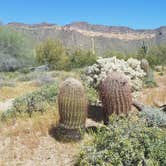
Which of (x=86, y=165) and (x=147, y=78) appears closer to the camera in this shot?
(x=86, y=165)

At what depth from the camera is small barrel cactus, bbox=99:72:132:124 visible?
33.9 feet

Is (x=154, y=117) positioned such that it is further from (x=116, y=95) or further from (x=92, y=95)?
(x=92, y=95)

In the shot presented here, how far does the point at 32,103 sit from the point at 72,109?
8.47ft

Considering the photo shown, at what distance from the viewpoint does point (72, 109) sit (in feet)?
31.4

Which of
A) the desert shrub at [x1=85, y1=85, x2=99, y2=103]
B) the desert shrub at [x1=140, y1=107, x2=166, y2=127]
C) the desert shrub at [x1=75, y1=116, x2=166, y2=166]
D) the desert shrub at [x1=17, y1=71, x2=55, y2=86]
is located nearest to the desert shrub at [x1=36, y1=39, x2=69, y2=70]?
the desert shrub at [x1=17, y1=71, x2=55, y2=86]

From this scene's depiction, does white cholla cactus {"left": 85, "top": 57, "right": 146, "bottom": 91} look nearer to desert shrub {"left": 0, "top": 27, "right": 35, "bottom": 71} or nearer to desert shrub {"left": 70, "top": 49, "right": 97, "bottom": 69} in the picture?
desert shrub {"left": 0, "top": 27, "right": 35, "bottom": 71}

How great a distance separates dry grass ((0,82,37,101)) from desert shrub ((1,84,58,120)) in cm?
469

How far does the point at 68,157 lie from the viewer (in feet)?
29.3

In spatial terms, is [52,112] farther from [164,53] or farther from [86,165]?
[164,53]

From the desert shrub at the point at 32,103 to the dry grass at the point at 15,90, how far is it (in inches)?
185

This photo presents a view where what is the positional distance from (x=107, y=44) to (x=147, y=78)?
459ft

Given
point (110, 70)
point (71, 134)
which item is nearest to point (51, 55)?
point (110, 70)

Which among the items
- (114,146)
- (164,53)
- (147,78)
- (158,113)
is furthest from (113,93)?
(164,53)

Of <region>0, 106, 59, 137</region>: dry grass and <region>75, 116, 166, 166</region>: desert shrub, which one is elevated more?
<region>75, 116, 166, 166</region>: desert shrub
